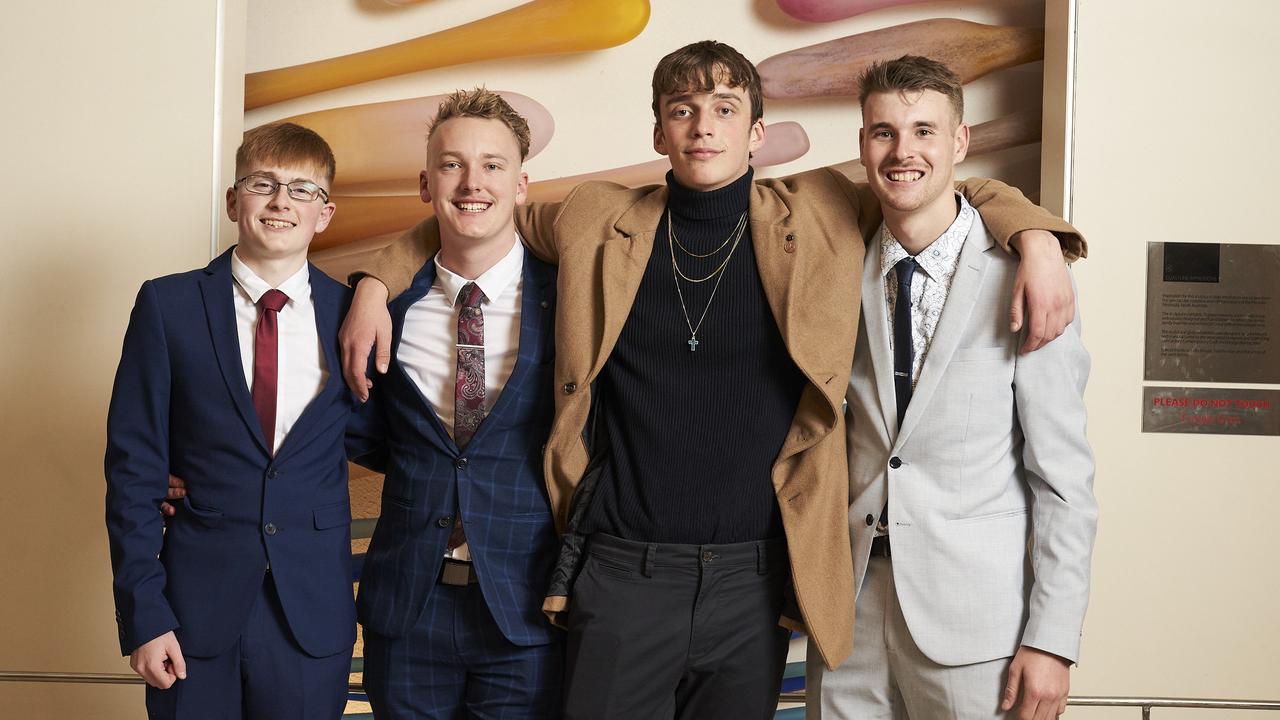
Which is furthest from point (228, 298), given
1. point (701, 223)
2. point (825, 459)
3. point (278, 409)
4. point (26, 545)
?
point (26, 545)

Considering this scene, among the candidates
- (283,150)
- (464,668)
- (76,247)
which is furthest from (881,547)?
(76,247)

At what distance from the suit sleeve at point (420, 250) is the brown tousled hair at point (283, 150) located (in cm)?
21

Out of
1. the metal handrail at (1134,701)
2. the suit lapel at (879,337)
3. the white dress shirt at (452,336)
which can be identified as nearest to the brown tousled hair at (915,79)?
the suit lapel at (879,337)

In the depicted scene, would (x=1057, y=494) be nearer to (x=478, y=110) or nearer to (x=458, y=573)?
(x=458, y=573)

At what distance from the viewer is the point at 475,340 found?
2092 mm

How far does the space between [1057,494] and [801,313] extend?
57cm

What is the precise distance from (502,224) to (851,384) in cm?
79

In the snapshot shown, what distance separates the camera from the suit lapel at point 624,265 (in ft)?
6.46

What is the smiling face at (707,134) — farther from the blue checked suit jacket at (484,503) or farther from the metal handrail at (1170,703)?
the metal handrail at (1170,703)

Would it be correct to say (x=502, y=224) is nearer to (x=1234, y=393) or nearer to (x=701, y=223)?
(x=701, y=223)

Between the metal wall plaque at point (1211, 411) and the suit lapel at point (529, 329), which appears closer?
the suit lapel at point (529, 329)

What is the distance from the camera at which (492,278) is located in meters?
2.12

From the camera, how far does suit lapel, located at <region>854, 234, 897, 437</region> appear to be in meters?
1.91

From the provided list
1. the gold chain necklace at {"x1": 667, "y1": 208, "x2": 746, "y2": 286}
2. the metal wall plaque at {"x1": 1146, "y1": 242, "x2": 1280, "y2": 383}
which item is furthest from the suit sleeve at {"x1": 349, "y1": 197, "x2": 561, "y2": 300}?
the metal wall plaque at {"x1": 1146, "y1": 242, "x2": 1280, "y2": 383}
